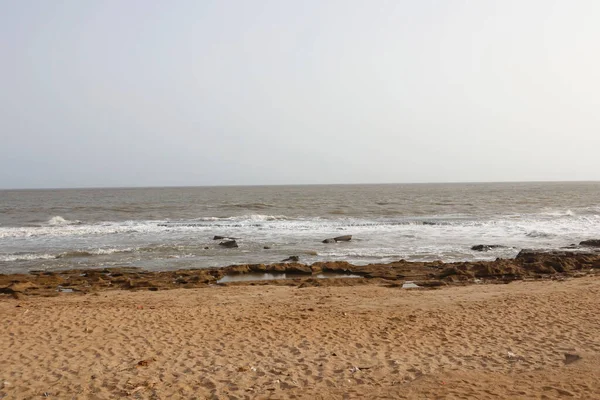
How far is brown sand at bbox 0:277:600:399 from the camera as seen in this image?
6750 millimetres

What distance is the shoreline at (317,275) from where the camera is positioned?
14.7 meters

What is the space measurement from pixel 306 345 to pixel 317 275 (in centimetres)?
809

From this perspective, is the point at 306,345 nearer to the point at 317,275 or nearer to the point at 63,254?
the point at 317,275

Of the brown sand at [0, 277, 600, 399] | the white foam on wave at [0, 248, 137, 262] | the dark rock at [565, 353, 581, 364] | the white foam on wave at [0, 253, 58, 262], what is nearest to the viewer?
the brown sand at [0, 277, 600, 399]

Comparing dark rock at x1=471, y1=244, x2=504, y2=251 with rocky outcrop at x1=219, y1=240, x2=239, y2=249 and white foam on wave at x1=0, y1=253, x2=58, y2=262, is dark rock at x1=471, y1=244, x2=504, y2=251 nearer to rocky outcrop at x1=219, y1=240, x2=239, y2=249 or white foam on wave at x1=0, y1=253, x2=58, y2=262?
rocky outcrop at x1=219, y1=240, x2=239, y2=249

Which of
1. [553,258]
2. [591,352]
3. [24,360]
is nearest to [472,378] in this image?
[591,352]

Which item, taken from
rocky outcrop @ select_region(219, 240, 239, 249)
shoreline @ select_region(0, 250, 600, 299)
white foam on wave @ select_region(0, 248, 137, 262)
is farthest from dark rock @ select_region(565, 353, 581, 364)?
white foam on wave @ select_region(0, 248, 137, 262)

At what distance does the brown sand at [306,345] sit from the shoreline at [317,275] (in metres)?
1.83

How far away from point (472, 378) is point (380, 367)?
4.47 ft

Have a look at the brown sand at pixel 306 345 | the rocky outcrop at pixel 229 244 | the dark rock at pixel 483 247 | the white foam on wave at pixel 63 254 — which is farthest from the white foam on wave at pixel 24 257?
the dark rock at pixel 483 247

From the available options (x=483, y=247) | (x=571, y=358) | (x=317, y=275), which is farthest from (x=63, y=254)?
(x=571, y=358)

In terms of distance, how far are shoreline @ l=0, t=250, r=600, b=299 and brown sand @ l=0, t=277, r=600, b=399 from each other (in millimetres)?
1830

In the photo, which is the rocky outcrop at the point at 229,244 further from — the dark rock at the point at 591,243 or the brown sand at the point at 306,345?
the dark rock at the point at 591,243

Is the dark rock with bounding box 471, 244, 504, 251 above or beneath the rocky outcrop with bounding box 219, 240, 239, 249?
above
